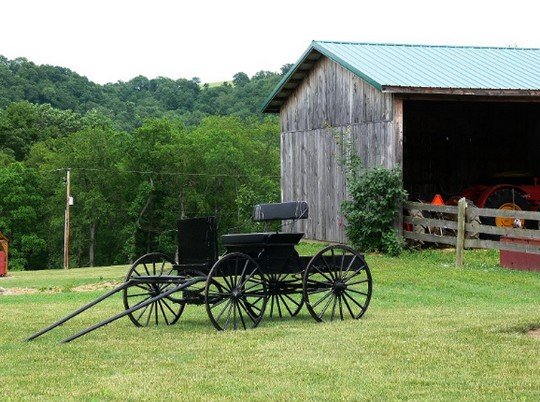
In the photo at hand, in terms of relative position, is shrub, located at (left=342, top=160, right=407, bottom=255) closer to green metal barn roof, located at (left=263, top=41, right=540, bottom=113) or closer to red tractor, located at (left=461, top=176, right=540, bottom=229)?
green metal barn roof, located at (left=263, top=41, right=540, bottom=113)

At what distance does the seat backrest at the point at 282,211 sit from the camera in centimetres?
1320

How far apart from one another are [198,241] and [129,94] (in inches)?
3924

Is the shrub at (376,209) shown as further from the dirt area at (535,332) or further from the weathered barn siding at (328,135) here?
the dirt area at (535,332)

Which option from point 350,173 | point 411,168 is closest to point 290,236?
point 350,173

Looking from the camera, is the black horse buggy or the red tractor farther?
the red tractor

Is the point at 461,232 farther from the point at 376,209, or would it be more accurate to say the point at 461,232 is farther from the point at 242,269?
the point at 242,269

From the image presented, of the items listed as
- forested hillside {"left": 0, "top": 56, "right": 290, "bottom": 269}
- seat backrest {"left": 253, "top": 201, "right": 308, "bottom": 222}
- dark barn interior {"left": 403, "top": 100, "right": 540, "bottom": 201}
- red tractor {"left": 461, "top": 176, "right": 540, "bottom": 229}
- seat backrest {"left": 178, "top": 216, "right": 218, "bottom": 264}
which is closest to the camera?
seat backrest {"left": 178, "top": 216, "right": 218, "bottom": 264}

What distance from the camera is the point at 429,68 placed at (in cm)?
2516

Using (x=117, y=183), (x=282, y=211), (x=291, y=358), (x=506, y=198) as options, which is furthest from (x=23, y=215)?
(x=291, y=358)

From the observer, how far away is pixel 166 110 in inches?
4183

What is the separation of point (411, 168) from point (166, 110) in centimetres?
7985

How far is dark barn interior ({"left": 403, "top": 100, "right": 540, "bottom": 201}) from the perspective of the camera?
28203 millimetres

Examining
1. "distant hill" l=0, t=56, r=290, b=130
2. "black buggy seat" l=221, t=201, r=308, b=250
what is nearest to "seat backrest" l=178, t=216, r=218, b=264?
"black buggy seat" l=221, t=201, r=308, b=250

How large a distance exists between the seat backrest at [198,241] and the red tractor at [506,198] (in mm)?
12972
